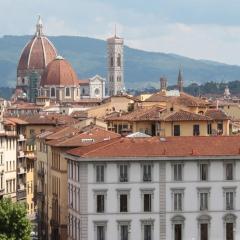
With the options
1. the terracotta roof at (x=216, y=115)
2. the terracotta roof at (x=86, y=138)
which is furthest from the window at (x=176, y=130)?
the terracotta roof at (x=86, y=138)

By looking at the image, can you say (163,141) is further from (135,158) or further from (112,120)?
(112,120)

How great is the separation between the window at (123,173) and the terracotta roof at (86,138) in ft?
24.6

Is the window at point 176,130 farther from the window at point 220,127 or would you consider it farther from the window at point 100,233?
the window at point 100,233

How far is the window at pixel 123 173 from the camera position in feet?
256

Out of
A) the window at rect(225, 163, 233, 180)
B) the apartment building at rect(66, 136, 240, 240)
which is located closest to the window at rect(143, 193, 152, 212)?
the apartment building at rect(66, 136, 240, 240)

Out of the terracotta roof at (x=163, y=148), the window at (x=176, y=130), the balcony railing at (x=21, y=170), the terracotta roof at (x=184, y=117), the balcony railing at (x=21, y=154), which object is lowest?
the balcony railing at (x=21, y=170)

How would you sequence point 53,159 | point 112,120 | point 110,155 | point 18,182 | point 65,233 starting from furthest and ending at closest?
1. point 18,182
2. point 112,120
3. point 53,159
4. point 65,233
5. point 110,155

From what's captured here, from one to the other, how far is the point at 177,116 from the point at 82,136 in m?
7.30

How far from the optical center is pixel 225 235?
7788 centimetres

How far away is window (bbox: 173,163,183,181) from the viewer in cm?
7850

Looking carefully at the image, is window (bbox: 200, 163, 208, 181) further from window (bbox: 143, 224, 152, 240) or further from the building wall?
window (bbox: 143, 224, 152, 240)

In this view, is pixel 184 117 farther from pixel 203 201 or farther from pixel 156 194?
pixel 156 194

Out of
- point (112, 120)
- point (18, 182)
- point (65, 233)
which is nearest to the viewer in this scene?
point (65, 233)

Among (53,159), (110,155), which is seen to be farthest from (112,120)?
(110,155)
